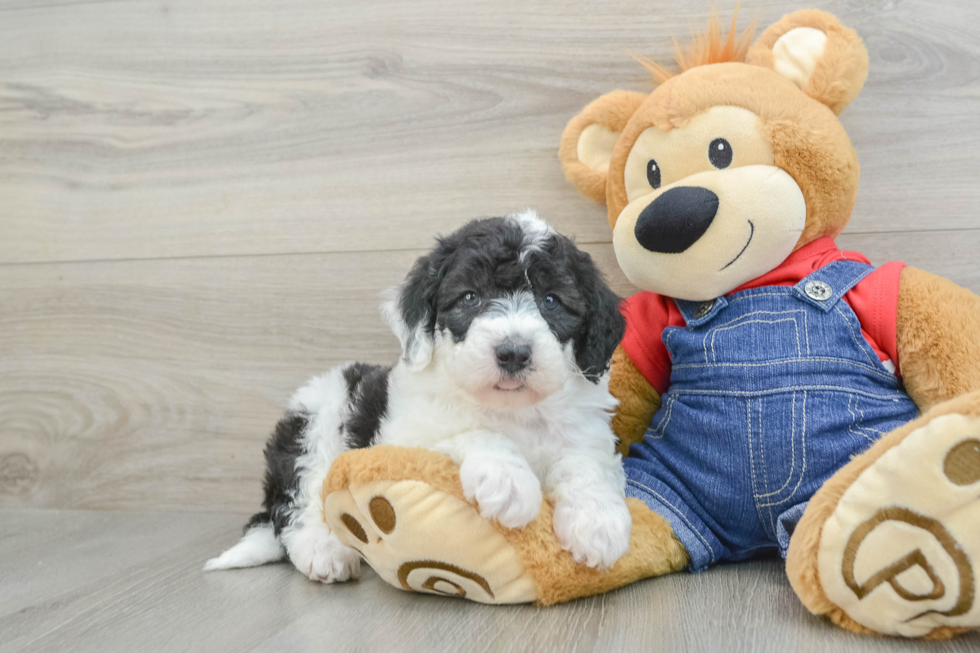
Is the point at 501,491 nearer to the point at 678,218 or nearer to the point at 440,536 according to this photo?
the point at 440,536

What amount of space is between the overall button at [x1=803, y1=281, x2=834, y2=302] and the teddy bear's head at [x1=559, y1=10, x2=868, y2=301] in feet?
0.28

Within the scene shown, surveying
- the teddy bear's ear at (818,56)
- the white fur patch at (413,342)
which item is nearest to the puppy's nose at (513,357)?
the white fur patch at (413,342)

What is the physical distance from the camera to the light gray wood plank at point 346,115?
186 centimetres

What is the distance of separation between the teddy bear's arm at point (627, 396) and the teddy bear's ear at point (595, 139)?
0.43m

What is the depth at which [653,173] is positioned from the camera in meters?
1.62

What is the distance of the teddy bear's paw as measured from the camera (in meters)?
1.03

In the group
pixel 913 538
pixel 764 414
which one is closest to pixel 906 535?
pixel 913 538

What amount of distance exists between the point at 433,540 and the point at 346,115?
139 centimetres

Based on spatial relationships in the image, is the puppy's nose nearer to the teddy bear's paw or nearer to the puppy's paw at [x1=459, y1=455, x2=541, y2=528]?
the puppy's paw at [x1=459, y1=455, x2=541, y2=528]

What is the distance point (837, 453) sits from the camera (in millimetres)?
1403

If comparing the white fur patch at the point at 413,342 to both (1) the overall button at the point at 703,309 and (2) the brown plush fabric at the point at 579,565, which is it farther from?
(1) the overall button at the point at 703,309

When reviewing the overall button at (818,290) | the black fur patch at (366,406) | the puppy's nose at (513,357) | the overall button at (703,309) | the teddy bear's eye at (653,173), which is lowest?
the black fur patch at (366,406)

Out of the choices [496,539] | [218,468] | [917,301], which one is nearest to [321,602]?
[496,539]

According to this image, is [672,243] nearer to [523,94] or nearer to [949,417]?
[949,417]
